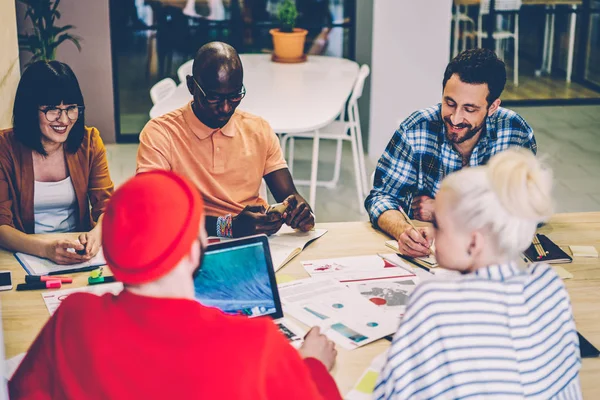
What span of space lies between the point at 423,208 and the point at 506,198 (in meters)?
1.32

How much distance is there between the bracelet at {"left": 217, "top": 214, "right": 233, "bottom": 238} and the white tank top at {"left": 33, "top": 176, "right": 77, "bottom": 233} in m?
0.62

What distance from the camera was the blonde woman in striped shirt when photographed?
158cm

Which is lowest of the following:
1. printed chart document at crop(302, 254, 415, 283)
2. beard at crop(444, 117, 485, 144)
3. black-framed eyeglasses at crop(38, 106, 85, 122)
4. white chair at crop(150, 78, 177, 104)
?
printed chart document at crop(302, 254, 415, 283)

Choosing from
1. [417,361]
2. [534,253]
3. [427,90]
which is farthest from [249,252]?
[427,90]

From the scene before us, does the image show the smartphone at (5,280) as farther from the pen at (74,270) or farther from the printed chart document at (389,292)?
the printed chart document at (389,292)

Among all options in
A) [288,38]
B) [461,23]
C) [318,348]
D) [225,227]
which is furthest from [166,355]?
[461,23]

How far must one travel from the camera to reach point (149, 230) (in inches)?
55.2

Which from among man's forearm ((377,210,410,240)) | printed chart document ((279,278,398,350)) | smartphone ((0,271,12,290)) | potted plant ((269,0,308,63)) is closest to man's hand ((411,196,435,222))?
man's forearm ((377,210,410,240))

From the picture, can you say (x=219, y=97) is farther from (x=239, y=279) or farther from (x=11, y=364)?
(x=11, y=364)

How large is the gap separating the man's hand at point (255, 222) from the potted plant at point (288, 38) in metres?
3.36

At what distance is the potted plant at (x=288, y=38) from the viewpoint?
5793 mm

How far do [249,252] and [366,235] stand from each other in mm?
707

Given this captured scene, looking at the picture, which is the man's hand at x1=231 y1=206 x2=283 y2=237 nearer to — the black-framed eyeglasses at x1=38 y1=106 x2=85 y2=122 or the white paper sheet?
the black-framed eyeglasses at x1=38 y1=106 x2=85 y2=122

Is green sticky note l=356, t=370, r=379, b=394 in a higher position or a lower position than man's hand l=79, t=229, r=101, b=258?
lower
